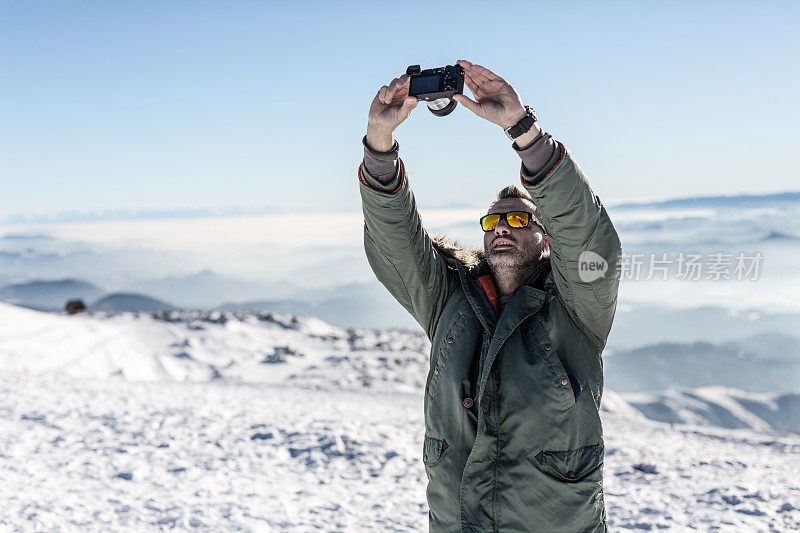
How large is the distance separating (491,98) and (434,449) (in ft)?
5.09

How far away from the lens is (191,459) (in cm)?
641

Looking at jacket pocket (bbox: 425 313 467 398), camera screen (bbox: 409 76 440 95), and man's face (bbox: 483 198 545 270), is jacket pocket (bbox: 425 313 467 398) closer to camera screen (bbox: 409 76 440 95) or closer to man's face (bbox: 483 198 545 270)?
man's face (bbox: 483 198 545 270)

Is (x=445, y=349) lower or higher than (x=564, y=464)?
higher

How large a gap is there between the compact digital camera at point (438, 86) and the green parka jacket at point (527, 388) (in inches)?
11.8

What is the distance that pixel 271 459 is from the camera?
21.5 ft

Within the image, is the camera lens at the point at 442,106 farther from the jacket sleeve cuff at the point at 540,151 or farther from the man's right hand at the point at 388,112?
the jacket sleeve cuff at the point at 540,151

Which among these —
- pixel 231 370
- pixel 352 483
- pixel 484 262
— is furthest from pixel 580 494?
pixel 231 370

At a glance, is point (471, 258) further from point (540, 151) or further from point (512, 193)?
point (540, 151)

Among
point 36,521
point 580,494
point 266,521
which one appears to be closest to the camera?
point 580,494

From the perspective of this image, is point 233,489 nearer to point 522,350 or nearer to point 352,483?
point 352,483

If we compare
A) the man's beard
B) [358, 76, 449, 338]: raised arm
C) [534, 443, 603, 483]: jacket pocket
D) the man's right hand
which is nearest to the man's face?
the man's beard

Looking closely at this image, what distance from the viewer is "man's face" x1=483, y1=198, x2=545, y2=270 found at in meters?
2.75

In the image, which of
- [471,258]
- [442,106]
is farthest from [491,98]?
[471,258]

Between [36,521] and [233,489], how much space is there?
1.64 m
